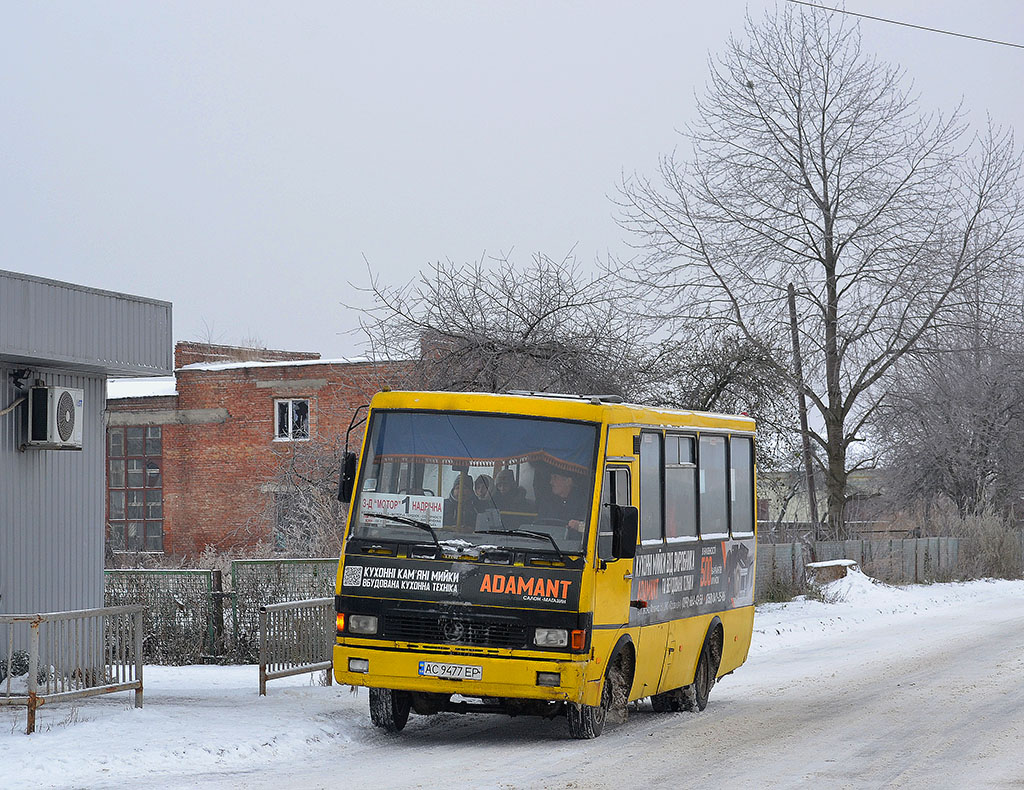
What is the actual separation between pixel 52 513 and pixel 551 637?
6.25 meters

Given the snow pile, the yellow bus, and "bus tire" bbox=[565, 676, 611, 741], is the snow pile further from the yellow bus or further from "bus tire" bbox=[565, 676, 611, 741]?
"bus tire" bbox=[565, 676, 611, 741]

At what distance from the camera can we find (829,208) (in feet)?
121

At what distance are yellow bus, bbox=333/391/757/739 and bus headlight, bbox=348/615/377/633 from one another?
12 mm

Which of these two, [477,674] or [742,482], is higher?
[742,482]

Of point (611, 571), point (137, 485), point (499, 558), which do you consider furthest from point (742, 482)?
point (137, 485)

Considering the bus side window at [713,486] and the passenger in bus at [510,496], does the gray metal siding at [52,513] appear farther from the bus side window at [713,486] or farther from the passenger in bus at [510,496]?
the bus side window at [713,486]

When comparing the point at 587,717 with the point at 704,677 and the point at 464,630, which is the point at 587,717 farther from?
the point at 704,677

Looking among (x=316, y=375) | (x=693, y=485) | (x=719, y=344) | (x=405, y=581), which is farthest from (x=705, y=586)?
(x=316, y=375)

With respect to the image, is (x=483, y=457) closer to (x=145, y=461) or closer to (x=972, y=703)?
(x=972, y=703)

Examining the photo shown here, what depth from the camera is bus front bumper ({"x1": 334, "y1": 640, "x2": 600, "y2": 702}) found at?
11734 mm

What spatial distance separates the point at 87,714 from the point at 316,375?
32.3m

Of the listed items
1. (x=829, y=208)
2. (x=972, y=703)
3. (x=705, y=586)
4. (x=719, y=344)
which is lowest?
(x=972, y=703)

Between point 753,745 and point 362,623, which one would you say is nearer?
point 362,623

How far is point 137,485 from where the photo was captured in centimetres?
4547
